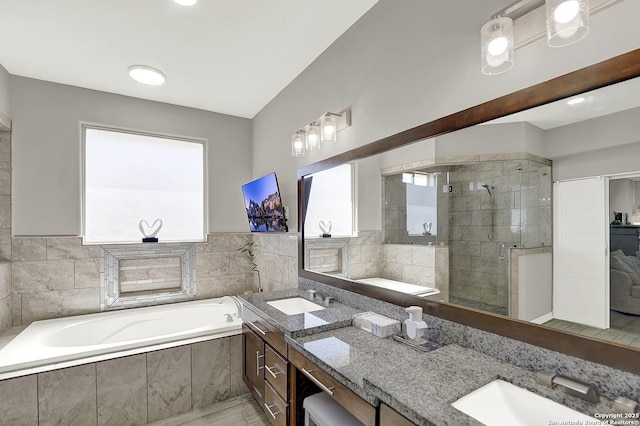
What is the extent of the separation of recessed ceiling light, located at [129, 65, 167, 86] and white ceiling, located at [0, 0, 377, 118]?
6 centimetres

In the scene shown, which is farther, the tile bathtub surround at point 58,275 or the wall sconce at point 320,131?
the tile bathtub surround at point 58,275

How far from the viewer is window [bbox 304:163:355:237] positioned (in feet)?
6.97

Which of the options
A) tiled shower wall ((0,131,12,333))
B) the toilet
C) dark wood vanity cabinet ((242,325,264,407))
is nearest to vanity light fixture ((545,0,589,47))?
the toilet

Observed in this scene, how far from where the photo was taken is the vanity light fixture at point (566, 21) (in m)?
0.99

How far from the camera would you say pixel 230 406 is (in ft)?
8.27

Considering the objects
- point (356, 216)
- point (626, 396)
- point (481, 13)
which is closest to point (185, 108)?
point (356, 216)

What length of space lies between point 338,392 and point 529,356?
2.44 feet

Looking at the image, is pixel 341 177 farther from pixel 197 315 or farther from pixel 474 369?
pixel 197 315

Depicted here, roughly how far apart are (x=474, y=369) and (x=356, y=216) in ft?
3.71

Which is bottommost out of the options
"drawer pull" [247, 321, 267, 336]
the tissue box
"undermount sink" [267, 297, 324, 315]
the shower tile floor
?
the shower tile floor

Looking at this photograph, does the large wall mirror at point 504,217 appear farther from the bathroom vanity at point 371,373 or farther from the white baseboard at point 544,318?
the bathroom vanity at point 371,373

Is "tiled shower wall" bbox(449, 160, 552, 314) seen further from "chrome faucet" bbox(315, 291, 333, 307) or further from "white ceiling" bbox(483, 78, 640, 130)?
"chrome faucet" bbox(315, 291, 333, 307)

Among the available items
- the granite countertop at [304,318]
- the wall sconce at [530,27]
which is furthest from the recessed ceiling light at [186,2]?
the granite countertop at [304,318]

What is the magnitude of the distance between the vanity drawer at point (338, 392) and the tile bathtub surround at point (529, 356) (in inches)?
20.8
